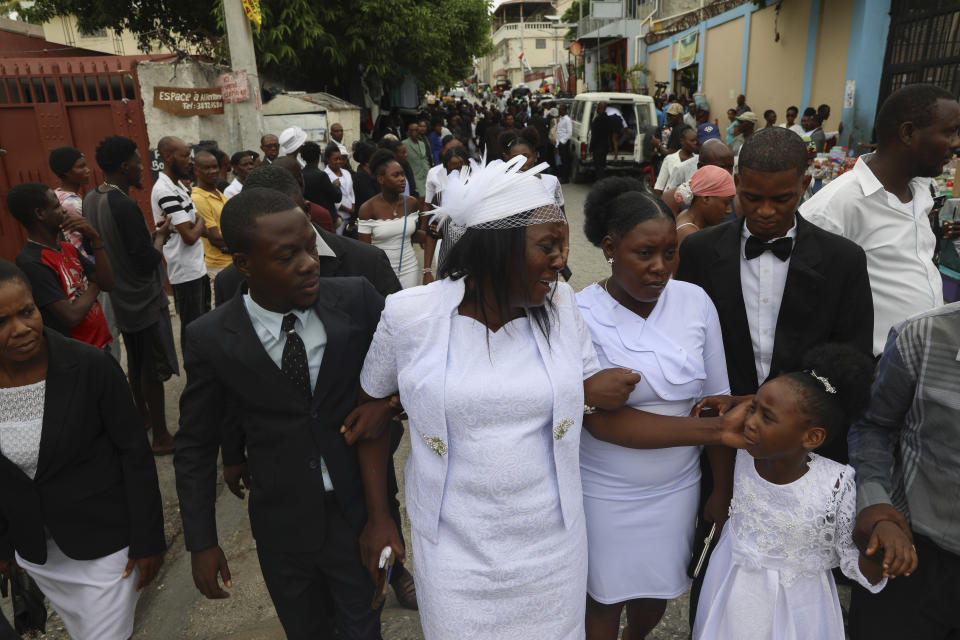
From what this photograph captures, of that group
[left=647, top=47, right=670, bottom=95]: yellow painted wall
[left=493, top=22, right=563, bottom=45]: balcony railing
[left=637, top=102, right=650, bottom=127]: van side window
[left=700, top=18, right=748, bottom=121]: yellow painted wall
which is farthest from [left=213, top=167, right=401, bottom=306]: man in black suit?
[left=493, top=22, right=563, bottom=45]: balcony railing

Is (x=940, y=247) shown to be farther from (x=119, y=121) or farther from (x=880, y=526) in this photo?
(x=119, y=121)

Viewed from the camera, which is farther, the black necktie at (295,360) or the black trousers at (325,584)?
the black trousers at (325,584)

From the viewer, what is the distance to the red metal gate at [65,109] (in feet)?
27.5

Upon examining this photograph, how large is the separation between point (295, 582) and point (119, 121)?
8516 mm

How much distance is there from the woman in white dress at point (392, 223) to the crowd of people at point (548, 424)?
301 centimetres

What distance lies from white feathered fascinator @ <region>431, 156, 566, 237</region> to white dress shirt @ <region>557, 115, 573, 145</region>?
14.9m

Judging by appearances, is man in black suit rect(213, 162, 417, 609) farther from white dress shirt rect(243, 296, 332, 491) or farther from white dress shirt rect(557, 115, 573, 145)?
white dress shirt rect(557, 115, 573, 145)

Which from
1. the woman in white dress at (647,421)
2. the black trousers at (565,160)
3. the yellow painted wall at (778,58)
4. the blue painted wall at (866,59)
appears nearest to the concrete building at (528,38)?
the yellow painted wall at (778,58)

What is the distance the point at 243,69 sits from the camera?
9.20 metres

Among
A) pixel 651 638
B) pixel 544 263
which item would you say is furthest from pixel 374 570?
pixel 651 638

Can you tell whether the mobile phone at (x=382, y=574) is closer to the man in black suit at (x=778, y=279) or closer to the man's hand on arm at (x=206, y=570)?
the man's hand on arm at (x=206, y=570)

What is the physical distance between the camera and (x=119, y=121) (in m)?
8.55

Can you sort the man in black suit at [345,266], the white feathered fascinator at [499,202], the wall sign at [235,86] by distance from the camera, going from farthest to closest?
the wall sign at [235,86], the man in black suit at [345,266], the white feathered fascinator at [499,202]

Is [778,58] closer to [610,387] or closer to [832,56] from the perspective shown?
[832,56]
